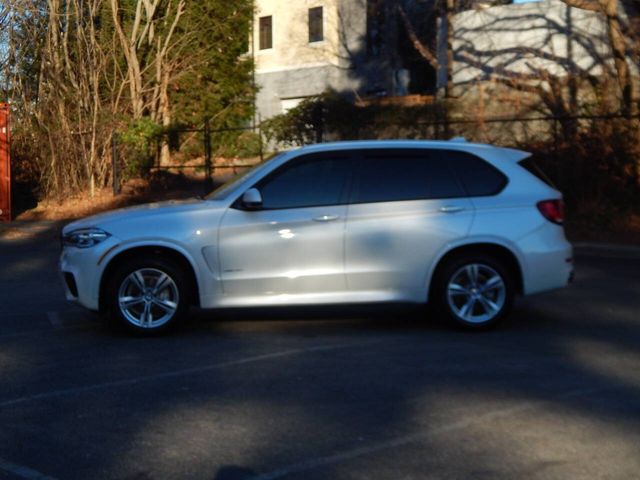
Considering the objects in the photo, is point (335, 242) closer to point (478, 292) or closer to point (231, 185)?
point (231, 185)

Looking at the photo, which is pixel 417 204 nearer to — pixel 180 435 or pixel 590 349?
pixel 590 349

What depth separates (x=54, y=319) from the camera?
34.0 ft

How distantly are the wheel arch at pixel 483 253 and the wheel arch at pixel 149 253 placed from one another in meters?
2.10

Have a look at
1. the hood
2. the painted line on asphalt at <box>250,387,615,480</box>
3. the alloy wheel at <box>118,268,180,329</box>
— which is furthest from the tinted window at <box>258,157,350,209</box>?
the painted line on asphalt at <box>250,387,615,480</box>

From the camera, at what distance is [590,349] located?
853 cm

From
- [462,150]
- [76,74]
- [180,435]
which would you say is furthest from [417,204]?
[76,74]

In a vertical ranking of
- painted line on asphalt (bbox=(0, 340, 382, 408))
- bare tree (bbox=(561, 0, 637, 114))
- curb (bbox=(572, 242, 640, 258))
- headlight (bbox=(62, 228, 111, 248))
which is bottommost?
curb (bbox=(572, 242, 640, 258))

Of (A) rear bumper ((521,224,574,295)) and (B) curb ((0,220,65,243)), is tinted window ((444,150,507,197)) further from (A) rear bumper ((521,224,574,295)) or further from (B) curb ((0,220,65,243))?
(B) curb ((0,220,65,243))

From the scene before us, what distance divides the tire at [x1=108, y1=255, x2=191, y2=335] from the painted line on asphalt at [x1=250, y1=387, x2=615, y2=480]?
3.56m

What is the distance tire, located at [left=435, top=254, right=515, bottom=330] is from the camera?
9.29m

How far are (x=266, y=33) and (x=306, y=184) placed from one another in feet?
101

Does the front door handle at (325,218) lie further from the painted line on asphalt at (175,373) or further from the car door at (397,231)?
the painted line on asphalt at (175,373)

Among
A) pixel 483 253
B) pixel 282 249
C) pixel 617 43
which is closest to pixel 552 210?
pixel 483 253

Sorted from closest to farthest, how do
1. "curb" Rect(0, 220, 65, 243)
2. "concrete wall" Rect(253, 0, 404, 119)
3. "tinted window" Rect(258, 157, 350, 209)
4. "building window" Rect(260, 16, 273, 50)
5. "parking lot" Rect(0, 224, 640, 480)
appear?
"parking lot" Rect(0, 224, 640, 480) → "tinted window" Rect(258, 157, 350, 209) → "curb" Rect(0, 220, 65, 243) → "concrete wall" Rect(253, 0, 404, 119) → "building window" Rect(260, 16, 273, 50)
